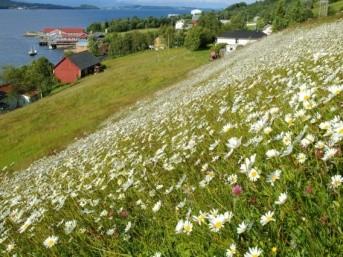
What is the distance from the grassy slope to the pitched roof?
111 ft

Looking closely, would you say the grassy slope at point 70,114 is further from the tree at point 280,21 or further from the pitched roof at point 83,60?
the pitched roof at point 83,60

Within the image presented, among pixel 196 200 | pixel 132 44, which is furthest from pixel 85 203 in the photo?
pixel 132 44

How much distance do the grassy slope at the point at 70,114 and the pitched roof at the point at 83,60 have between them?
33780mm

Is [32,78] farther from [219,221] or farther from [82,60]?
[219,221]

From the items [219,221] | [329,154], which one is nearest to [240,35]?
[329,154]

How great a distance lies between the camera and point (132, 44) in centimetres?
15538

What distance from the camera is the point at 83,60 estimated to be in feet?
373

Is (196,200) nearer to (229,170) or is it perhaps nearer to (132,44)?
(229,170)

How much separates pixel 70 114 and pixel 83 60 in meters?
61.7

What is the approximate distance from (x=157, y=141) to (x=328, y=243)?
7790 mm

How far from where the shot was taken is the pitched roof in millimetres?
110238

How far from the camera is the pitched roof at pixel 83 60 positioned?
110 m

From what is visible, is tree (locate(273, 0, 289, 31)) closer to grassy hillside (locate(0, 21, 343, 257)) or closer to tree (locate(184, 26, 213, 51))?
tree (locate(184, 26, 213, 51))

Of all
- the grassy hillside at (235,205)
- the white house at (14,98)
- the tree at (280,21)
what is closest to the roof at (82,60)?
the white house at (14,98)
